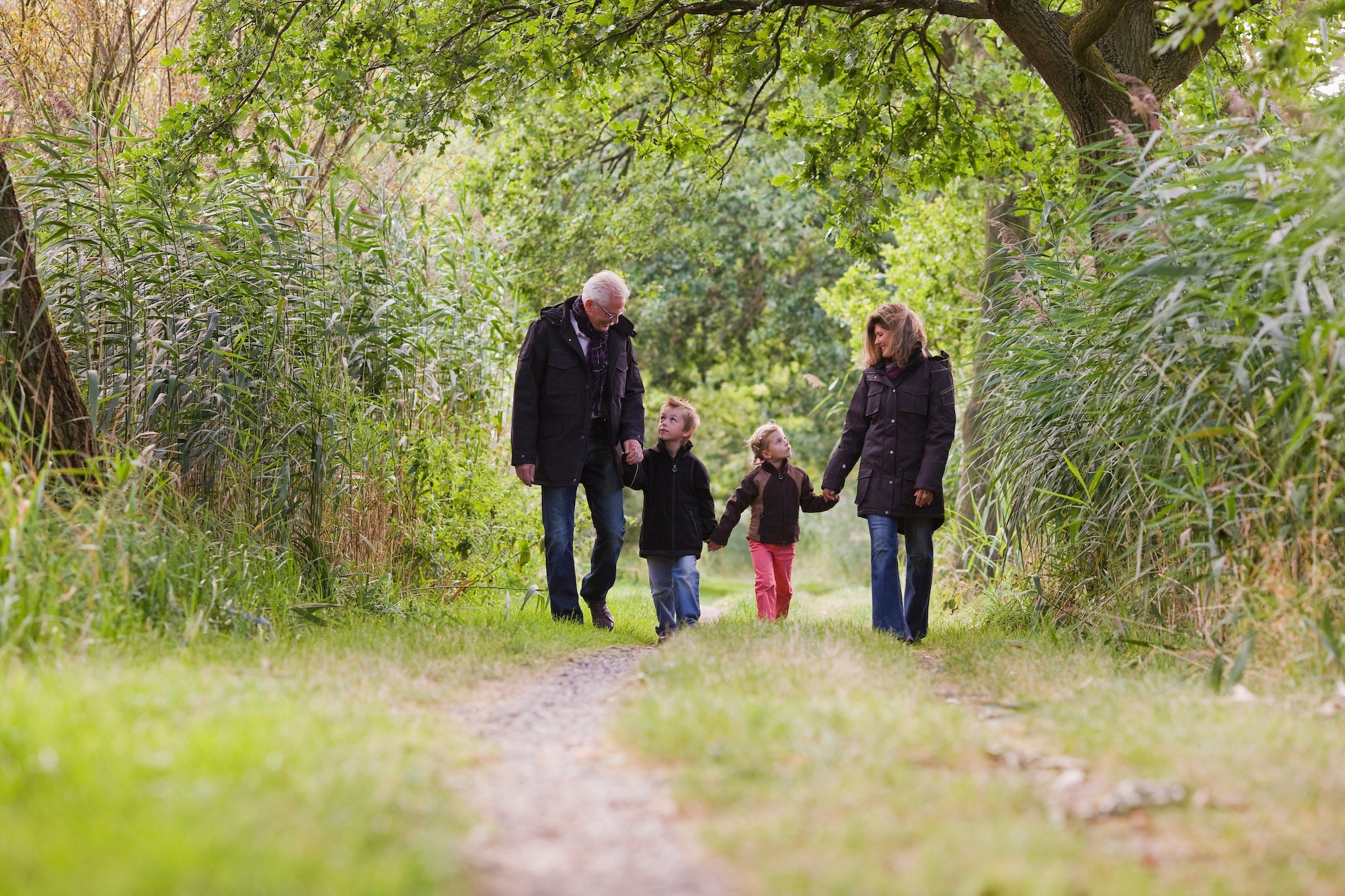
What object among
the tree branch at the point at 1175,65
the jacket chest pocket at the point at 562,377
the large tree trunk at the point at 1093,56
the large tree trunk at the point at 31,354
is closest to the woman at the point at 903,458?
the jacket chest pocket at the point at 562,377

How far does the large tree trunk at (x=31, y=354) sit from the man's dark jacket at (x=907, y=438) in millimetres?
3758

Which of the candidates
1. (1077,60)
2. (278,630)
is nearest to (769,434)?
(1077,60)

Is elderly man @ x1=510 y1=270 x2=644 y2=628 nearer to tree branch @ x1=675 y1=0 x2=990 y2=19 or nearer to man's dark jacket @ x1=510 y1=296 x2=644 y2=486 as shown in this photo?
man's dark jacket @ x1=510 y1=296 x2=644 y2=486

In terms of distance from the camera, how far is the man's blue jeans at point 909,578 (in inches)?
230

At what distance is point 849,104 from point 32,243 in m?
5.39

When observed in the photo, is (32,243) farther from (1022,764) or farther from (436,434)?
(1022,764)

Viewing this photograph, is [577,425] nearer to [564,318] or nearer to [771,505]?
[564,318]

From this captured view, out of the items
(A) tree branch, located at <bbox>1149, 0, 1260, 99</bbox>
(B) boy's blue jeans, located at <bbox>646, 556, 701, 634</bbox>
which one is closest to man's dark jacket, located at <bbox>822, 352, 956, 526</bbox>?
(B) boy's blue jeans, located at <bbox>646, 556, 701, 634</bbox>

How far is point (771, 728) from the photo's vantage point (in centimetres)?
311

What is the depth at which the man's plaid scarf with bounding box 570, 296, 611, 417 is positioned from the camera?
6344mm

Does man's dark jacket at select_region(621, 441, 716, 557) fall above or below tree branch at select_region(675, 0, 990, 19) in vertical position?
below

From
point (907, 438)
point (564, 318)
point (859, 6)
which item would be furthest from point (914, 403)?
point (859, 6)

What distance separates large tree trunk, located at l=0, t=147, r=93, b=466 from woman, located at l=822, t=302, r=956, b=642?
3.62 metres

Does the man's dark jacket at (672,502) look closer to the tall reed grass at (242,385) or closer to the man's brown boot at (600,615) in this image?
the man's brown boot at (600,615)
